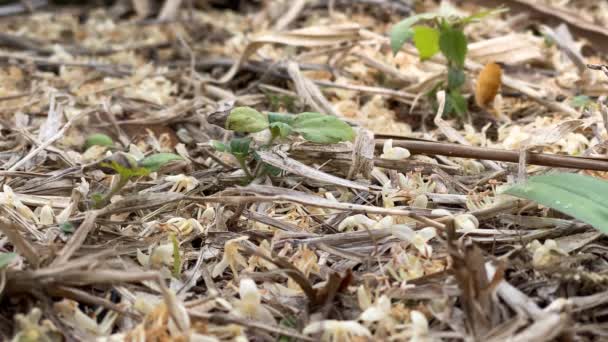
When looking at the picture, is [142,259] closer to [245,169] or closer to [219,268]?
[219,268]

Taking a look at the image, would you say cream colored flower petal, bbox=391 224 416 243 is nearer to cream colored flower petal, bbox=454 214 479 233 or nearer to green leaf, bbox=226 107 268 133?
cream colored flower petal, bbox=454 214 479 233

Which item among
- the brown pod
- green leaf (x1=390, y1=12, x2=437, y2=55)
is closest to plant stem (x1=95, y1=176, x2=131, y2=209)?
green leaf (x1=390, y1=12, x2=437, y2=55)

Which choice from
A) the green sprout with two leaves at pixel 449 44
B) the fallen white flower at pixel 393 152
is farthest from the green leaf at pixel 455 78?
the fallen white flower at pixel 393 152

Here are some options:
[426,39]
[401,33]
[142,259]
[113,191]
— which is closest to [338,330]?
[142,259]

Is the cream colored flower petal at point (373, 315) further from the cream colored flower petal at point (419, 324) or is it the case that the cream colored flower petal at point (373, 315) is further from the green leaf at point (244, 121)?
the green leaf at point (244, 121)

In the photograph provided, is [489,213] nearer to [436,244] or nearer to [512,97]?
[436,244]

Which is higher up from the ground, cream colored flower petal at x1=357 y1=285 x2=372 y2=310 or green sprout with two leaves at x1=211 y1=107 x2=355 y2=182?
green sprout with two leaves at x1=211 y1=107 x2=355 y2=182
